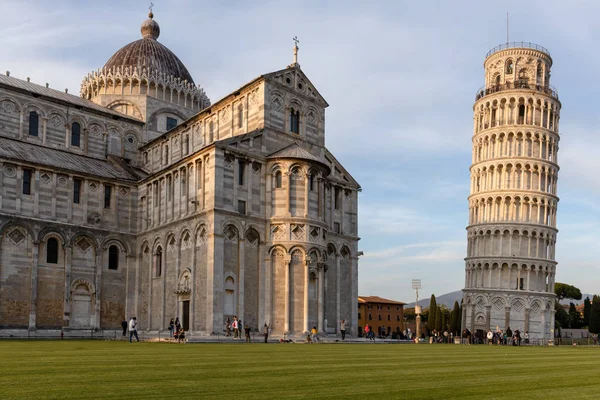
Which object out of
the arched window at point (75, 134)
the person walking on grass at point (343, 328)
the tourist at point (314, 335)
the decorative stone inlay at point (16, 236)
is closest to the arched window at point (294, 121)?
the person walking on grass at point (343, 328)

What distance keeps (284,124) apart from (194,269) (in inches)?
480

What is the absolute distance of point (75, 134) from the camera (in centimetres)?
5278

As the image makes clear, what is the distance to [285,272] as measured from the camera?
41.3 m

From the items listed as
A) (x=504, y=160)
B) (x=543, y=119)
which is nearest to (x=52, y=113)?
(x=504, y=160)

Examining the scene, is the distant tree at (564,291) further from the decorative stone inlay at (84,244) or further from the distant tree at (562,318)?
the decorative stone inlay at (84,244)

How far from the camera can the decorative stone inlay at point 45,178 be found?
45.0m

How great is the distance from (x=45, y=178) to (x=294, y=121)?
18135 mm

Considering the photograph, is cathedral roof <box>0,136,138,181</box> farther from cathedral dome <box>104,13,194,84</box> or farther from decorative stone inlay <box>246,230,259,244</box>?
decorative stone inlay <box>246,230,259,244</box>

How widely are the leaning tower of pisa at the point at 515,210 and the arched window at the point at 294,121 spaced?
41184mm

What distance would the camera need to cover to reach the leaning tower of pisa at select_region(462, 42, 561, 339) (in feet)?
255

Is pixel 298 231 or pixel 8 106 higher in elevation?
pixel 8 106

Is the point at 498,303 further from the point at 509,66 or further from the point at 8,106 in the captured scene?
the point at 8,106

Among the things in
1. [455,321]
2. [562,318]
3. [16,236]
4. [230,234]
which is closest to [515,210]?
[455,321]

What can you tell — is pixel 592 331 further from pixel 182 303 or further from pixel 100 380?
pixel 100 380
